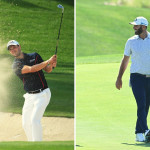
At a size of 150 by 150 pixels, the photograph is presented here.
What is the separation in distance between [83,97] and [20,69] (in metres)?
4.49

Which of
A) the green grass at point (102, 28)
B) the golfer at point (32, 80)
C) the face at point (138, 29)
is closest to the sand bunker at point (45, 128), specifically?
the golfer at point (32, 80)

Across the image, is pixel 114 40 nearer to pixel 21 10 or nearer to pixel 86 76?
pixel 86 76

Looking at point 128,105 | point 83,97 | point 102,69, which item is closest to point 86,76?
point 102,69

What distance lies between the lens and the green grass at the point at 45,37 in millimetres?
8672

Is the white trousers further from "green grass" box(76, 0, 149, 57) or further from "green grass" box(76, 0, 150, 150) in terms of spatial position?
"green grass" box(76, 0, 149, 57)

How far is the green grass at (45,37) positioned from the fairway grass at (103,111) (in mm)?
451

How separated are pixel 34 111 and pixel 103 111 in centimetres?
274

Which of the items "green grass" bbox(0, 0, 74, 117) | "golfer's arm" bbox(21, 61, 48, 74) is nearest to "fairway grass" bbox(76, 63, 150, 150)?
"green grass" bbox(0, 0, 74, 117)

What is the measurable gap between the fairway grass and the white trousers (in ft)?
1.64

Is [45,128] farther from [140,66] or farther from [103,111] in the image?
[103,111]

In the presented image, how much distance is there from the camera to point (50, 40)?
925 centimetres

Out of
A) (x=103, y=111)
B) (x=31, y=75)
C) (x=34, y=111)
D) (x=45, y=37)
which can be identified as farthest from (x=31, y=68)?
(x=103, y=111)

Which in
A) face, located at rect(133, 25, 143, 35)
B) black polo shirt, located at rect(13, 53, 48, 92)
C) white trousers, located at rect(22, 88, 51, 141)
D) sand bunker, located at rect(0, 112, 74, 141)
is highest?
face, located at rect(133, 25, 143, 35)

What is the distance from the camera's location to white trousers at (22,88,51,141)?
706 centimetres
